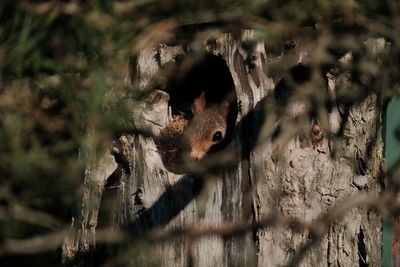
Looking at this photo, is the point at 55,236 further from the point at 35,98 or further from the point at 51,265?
the point at 51,265

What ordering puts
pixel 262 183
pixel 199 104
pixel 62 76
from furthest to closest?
pixel 199 104
pixel 262 183
pixel 62 76

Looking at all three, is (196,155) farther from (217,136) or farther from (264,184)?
(264,184)

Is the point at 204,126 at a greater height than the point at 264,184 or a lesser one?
greater

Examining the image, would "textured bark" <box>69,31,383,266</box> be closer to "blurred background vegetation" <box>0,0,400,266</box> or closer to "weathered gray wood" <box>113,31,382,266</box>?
"weathered gray wood" <box>113,31,382,266</box>

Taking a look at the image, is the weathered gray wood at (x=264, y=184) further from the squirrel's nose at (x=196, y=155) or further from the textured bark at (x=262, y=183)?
the squirrel's nose at (x=196, y=155)

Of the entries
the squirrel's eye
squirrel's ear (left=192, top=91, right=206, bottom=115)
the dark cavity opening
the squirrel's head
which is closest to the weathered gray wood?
the dark cavity opening

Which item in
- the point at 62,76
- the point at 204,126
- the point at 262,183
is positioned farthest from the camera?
the point at 204,126

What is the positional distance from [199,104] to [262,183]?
3.46 ft

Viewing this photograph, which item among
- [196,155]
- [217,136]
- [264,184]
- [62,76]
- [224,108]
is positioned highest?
[224,108]

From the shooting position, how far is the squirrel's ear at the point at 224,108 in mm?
3766

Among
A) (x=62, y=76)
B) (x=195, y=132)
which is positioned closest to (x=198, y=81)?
(x=195, y=132)

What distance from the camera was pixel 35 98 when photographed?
1859 millimetres

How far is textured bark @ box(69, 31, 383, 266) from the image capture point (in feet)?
9.30

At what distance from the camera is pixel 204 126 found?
155 inches
